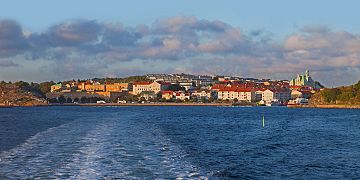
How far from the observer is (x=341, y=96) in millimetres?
156375

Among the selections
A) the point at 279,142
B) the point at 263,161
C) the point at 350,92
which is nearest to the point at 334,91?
the point at 350,92

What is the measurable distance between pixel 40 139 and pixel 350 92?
129718 millimetres

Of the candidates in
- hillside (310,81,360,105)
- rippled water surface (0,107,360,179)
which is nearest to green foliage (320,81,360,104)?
hillside (310,81,360,105)

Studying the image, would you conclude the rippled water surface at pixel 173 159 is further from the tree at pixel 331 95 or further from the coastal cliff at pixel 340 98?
the tree at pixel 331 95

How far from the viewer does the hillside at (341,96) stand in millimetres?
150750

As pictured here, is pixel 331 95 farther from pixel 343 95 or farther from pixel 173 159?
pixel 173 159

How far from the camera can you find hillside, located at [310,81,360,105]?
15075 centimetres

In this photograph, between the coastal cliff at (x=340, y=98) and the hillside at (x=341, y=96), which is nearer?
the coastal cliff at (x=340, y=98)

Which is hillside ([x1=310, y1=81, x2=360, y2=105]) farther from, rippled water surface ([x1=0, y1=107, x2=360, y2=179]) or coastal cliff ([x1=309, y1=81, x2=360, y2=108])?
rippled water surface ([x1=0, y1=107, x2=360, y2=179])

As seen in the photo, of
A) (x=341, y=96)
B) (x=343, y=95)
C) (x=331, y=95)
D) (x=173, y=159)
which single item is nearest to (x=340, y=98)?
(x=341, y=96)

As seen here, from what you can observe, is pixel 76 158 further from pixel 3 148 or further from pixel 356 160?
pixel 356 160

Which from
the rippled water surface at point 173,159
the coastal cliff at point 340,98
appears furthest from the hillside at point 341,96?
the rippled water surface at point 173,159

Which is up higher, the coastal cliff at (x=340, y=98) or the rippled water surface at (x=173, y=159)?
the coastal cliff at (x=340, y=98)

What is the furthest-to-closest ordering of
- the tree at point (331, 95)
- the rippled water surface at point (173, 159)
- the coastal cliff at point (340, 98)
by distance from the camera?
the tree at point (331, 95)
the coastal cliff at point (340, 98)
the rippled water surface at point (173, 159)
